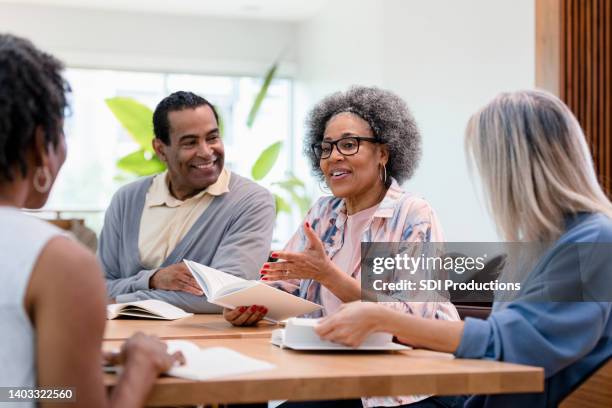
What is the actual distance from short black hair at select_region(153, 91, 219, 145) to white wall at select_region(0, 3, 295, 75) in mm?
5312

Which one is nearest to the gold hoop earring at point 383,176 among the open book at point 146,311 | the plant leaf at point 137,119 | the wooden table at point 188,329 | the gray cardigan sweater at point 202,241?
the gray cardigan sweater at point 202,241

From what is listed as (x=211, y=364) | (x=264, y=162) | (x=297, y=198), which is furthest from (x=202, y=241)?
(x=297, y=198)

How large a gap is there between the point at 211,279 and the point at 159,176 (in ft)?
3.50

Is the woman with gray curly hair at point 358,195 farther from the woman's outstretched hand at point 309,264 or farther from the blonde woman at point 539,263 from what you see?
the blonde woman at point 539,263

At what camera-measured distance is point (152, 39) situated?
28.3 ft

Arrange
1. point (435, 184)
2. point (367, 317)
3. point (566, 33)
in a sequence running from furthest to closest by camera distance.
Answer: point (435, 184) → point (566, 33) → point (367, 317)

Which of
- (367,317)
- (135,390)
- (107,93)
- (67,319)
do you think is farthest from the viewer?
(107,93)

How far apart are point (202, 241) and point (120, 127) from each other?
610 centimetres

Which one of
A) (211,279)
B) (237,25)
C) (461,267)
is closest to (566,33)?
(461,267)

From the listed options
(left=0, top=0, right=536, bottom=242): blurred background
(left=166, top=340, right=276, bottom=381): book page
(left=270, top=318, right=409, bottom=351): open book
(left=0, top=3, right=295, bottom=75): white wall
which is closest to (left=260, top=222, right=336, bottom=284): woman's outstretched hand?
(left=270, top=318, right=409, bottom=351): open book

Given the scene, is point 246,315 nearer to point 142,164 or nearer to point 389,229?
point 389,229

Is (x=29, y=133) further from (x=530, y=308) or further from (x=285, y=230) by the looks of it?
(x=285, y=230)

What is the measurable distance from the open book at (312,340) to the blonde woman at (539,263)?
0.04 meters

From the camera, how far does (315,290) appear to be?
2508 mm
